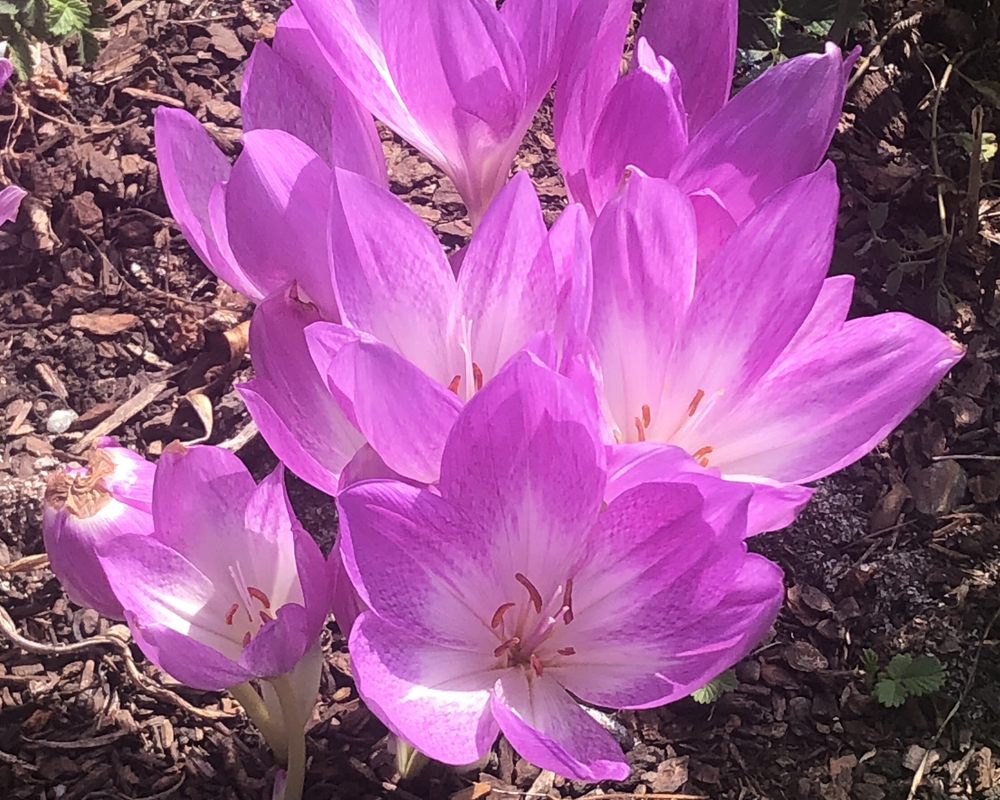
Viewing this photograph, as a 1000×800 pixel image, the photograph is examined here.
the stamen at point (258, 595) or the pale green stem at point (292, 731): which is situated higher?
the stamen at point (258, 595)

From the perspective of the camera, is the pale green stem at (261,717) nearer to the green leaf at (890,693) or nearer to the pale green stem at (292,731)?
the pale green stem at (292,731)

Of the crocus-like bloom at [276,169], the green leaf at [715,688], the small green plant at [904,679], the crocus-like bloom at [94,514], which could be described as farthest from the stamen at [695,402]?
the small green plant at [904,679]

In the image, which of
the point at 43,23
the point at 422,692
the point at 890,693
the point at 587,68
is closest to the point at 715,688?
the point at 890,693

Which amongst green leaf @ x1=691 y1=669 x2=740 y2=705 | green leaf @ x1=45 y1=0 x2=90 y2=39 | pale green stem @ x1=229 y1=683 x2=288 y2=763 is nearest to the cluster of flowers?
pale green stem @ x1=229 y1=683 x2=288 y2=763

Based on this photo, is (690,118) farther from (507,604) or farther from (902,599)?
(902,599)

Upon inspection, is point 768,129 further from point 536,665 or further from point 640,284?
point 536,665

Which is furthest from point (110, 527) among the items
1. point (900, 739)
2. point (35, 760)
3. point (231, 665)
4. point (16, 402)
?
point (900, 739)
